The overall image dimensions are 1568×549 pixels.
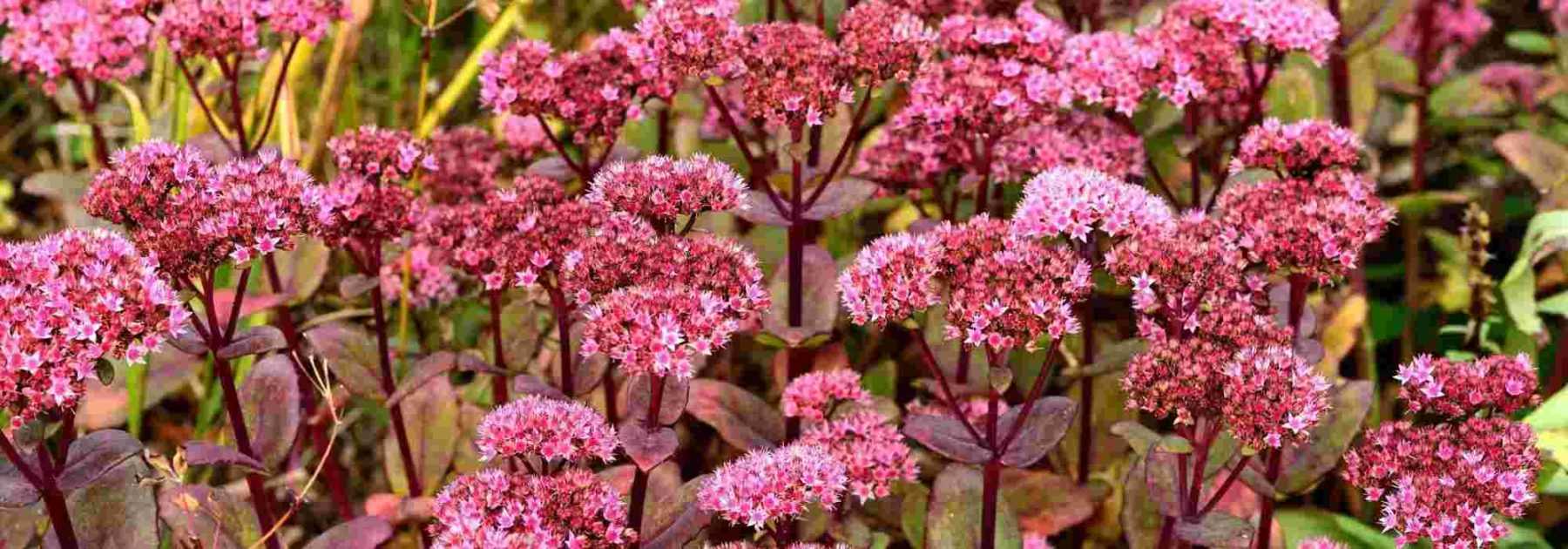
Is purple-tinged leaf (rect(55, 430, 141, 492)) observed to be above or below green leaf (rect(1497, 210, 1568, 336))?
below

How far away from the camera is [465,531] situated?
2.44 meters

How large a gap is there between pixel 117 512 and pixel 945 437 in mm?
1669

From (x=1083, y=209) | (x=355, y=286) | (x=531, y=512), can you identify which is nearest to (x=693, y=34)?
(x=1083, y=209)

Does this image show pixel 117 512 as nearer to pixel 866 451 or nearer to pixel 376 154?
pixel 376 154

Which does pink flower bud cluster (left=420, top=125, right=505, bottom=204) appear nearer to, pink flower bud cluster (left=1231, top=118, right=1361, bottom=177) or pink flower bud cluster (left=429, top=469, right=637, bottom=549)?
pink flower bud cluster (left=429, top=469, right=637, bottom=549)

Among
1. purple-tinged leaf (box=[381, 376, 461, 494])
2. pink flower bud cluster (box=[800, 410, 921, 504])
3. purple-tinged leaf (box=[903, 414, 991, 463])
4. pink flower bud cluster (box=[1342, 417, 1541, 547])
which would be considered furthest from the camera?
purple-tinged leaf (box=[381, 376, 461, 494])

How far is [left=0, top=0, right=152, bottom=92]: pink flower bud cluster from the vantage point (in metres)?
3.83

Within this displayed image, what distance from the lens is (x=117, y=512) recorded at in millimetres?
2910

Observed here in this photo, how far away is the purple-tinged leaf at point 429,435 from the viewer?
379cm

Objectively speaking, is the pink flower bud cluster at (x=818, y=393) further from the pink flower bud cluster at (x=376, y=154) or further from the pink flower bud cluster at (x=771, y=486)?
the pink flower bud cluster at (x=376, y=154)

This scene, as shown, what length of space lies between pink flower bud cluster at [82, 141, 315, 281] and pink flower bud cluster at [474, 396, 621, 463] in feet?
1.90

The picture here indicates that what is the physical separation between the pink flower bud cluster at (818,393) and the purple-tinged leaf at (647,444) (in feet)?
1.54

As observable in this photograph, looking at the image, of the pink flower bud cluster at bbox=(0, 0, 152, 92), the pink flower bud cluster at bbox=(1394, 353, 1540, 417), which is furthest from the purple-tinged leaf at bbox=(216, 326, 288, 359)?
the pink flower bud cluster at bbox=(1394, 353, 1540, 417)

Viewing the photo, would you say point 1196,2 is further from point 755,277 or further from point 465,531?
point 465,531
